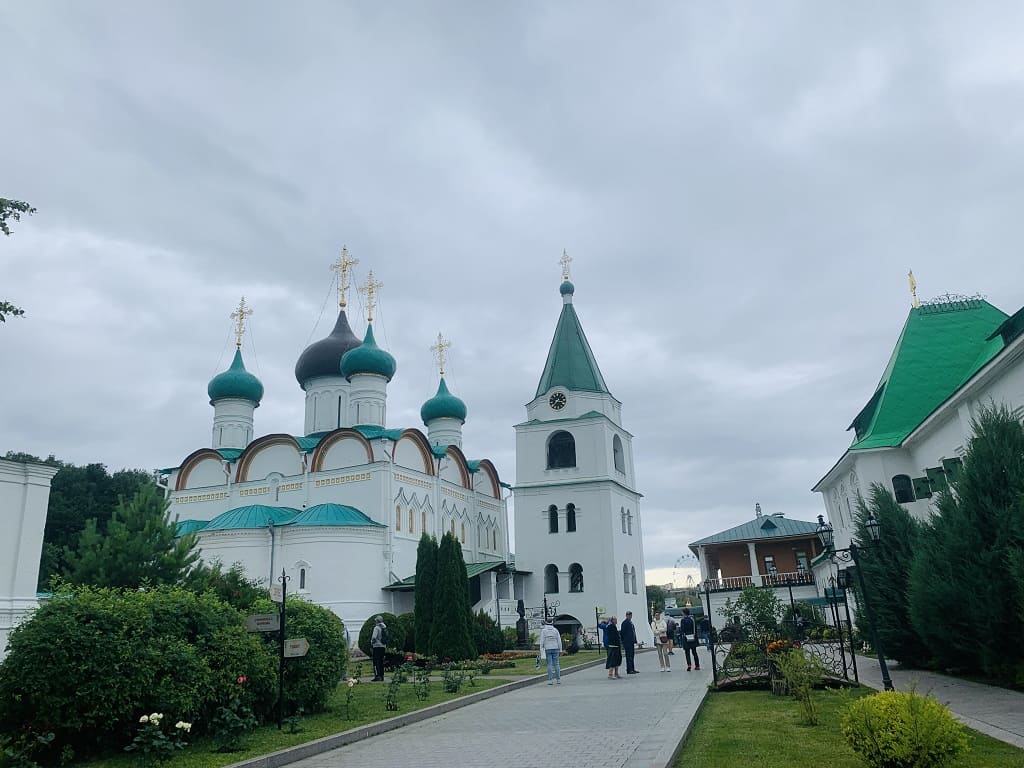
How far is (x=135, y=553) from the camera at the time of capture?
56.0ft

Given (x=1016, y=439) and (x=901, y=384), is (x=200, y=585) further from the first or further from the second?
(x=901, y=384)

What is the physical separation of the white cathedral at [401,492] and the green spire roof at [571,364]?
69 mm

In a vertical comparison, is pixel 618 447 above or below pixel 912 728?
above

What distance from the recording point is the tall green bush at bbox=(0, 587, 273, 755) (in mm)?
7570

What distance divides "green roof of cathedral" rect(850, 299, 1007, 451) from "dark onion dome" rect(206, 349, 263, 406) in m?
29.0

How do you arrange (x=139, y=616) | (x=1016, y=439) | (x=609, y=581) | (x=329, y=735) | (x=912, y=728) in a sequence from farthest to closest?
(x=609, y=581)
(x=1016, y=439)
(x=329, y=735)
(x=139, y=616)
(x=912, y=728)

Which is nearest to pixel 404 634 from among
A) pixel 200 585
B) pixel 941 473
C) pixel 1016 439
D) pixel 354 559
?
pixel 354 559

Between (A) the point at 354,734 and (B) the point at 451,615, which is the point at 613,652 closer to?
(B) the point at 451,615

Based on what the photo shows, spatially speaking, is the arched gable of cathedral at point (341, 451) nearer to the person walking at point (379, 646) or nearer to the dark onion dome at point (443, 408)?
the dark onion dome at point (443, 408)

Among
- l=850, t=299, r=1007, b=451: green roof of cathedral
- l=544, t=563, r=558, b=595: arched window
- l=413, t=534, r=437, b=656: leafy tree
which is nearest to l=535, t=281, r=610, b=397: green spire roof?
l=544, t=563, r=558, b=595: arched window

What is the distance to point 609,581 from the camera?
113 feet

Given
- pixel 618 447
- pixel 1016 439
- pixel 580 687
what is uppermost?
pixel 618 447

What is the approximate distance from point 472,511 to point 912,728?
3388 cm

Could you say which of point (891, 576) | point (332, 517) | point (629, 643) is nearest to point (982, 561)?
point (891, 576)
